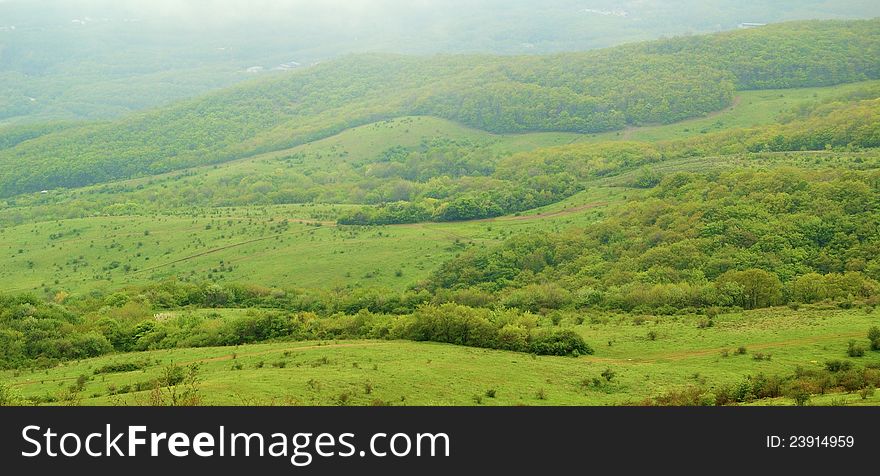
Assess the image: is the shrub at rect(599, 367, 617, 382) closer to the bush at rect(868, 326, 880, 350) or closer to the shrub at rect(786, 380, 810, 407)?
the shrub at rect(786, 380, 810, 407)

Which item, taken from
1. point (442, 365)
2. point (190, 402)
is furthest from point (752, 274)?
point (190, 402)

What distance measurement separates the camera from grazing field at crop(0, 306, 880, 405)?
1820 inches

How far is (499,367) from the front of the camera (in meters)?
54.9

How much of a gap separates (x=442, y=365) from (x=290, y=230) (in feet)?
315

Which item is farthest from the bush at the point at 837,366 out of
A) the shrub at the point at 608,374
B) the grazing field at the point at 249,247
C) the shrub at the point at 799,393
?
the grazing field at the point at 249,247

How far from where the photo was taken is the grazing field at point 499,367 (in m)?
46.2

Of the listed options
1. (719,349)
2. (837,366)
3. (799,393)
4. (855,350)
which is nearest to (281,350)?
(719,349)

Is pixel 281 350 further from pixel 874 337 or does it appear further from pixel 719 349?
pixel 874 337

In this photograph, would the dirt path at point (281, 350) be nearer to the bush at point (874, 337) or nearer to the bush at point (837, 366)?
the bush at point (837, 366)

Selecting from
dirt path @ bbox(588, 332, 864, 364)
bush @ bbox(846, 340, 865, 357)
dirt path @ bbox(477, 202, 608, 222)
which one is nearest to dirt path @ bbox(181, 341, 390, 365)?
dirt path @ bbox(588, 332, 864, 364)
